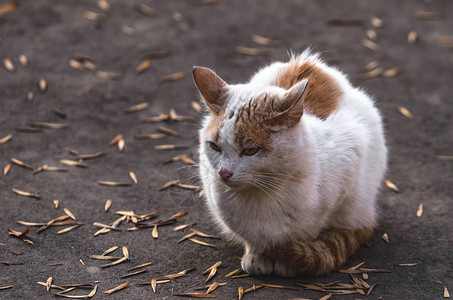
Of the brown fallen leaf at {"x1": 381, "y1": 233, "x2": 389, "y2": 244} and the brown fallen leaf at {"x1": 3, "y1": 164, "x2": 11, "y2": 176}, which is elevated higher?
the brown fallen leaf at {"x1": 381, "y1": 233, "x2": 389, "y2": 244}

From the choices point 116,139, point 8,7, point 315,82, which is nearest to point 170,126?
point 116,139

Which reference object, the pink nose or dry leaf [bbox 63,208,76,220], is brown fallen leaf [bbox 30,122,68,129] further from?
the pink nose

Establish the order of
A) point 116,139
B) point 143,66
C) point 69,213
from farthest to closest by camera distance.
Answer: point 143,66 < point 116,139 < point 69,213

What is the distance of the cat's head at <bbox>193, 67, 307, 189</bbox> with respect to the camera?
2955mm

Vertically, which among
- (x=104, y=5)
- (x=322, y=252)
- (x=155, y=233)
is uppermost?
(x=322, y=252)

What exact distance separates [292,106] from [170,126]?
2.35m

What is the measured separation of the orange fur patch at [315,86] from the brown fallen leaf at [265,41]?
8.75ft

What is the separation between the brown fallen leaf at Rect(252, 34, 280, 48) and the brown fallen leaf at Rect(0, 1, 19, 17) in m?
2.85

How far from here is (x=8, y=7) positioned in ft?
22.5

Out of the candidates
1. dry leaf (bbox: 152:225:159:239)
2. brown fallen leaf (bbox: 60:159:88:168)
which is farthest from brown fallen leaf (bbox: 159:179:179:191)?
brown fallen leaf (bbox: 60:159:88:168)

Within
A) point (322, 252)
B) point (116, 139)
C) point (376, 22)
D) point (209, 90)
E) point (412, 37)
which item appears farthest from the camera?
Answer: point (376, 22)

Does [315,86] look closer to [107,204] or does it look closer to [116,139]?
[107,204]

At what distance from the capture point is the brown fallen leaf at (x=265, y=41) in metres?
6.40

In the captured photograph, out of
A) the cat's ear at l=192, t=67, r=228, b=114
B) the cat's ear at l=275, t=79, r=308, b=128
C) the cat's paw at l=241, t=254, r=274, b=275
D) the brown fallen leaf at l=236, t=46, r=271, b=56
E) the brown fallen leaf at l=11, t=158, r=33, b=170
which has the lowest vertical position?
the brown fallen leaf at l=11, t=158, r=33, b=170
